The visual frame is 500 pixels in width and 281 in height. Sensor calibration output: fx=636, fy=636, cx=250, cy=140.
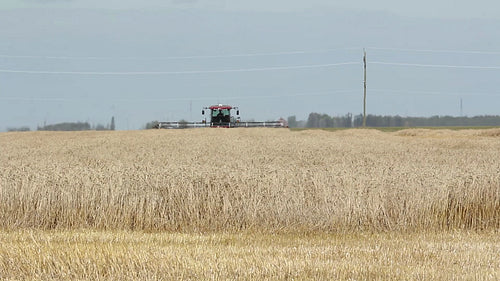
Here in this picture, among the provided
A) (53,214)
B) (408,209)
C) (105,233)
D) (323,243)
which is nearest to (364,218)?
(408,209)

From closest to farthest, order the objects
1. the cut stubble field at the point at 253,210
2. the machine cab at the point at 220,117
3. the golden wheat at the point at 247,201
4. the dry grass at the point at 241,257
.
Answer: the dry grass at the point at 241,257
the cut stubble field at the point at 253,210
the golden wheat at the point at 247,201
the machine cab at the point at 220,117

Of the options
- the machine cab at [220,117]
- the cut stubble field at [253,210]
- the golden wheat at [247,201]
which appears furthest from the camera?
the machine cab at [220,117]

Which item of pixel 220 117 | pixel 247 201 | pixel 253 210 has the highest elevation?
pixel 220 117

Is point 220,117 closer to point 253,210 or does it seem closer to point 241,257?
point 253,210

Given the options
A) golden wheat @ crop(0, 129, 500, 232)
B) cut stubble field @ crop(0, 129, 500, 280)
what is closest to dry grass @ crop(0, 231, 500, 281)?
cut stubble field @ crop(0, 129, 500, 280)

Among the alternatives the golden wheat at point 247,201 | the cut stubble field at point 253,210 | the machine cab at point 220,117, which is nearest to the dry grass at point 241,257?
the cut stubble field at point 253,210

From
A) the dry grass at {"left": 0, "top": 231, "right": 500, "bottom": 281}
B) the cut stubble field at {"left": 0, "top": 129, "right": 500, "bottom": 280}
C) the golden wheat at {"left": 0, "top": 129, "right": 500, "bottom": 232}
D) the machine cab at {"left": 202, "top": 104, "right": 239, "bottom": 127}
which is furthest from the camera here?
the machine cab at {"left": 202, "top": 104, "right": 239, "bottom": 127}

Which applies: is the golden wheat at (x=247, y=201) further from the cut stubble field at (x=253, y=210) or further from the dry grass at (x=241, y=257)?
the dry grass at (x=241, y=257)

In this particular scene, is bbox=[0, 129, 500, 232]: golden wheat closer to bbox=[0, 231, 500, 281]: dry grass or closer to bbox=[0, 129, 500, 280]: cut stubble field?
bbox=[0, 129, 500, 280]: cut stubble field

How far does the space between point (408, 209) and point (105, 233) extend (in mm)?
5326

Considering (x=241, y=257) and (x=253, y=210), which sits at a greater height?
(x=253, y=210)

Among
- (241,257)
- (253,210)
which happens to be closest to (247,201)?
(253,210)

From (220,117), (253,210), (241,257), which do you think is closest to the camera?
(241,257)

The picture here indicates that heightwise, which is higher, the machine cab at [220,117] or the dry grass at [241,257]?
the machine cab at [220,117]
